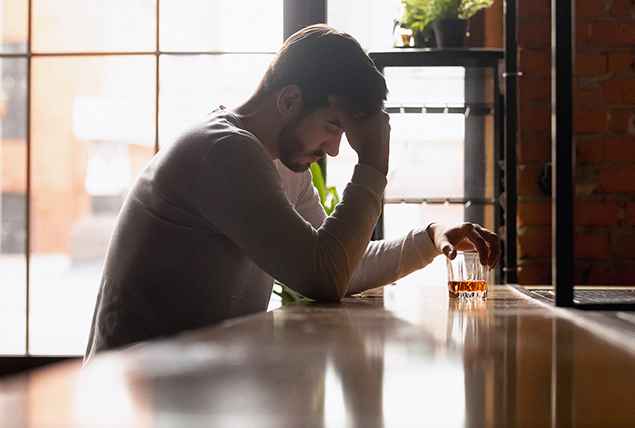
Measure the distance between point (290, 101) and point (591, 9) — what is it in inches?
57.3

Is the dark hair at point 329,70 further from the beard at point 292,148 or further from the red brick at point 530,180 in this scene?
the red brick at point 530,180

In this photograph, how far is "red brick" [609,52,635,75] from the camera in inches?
82.1

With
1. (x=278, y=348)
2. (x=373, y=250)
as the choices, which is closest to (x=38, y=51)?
(x=373, y=250)

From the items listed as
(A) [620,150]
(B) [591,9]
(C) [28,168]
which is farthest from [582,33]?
(C) [28,168]

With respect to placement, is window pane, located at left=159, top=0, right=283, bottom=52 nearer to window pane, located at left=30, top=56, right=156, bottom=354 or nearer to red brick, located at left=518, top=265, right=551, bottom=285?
window pane, located at left=30, top=56, right=156, bottom=354

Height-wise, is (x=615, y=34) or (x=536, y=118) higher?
(x=615, y=34)

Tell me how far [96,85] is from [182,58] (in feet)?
1.31

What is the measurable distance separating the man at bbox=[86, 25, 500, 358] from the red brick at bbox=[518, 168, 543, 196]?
1.01 metres

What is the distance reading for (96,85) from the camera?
8.27 feet

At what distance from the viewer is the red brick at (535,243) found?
2.12 metres

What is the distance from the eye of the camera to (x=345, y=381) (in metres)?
0.37

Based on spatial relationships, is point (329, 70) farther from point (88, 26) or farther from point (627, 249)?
point (88, 26)

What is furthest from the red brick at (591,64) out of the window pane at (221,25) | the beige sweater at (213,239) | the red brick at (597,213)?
the beige sweater at (213,239)

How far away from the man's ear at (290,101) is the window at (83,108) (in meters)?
1.27
